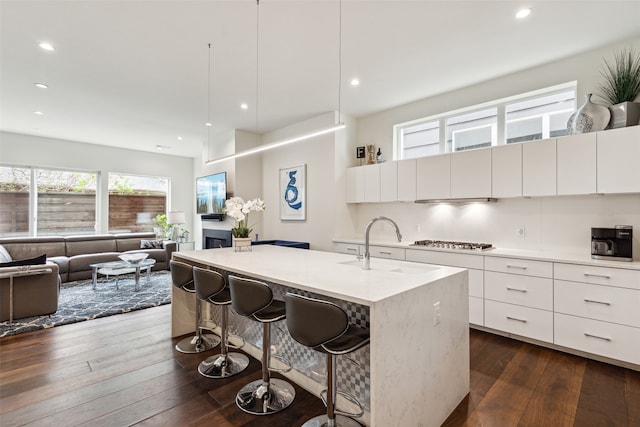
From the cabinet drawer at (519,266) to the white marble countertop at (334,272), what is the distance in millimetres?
1336

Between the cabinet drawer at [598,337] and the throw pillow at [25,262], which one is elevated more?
the throw pillow at [25,262]

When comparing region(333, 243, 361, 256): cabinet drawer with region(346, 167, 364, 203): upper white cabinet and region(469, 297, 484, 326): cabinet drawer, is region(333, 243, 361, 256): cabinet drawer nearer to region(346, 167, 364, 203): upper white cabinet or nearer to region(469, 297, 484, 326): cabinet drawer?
region(346, 167, 364, 203): upper white cabinet

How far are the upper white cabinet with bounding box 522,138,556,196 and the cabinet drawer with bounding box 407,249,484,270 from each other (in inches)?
34.2

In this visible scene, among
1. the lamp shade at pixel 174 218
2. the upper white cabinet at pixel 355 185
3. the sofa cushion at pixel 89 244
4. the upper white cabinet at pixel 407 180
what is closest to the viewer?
the upper white cabinet at pixel 407 180

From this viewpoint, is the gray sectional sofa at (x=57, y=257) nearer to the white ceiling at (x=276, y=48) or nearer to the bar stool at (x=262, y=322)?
the white ceiling at (x=276, y=48)

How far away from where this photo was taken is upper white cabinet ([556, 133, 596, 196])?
9.12 feet

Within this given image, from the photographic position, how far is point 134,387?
224 centimetres

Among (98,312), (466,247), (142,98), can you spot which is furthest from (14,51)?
(466,247)

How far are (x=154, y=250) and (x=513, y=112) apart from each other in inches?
268

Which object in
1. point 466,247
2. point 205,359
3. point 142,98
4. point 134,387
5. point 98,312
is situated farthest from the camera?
point 142,98

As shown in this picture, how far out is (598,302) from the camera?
8.44ft

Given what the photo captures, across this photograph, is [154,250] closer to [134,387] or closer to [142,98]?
[142,98]

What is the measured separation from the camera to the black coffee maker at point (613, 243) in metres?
2.58

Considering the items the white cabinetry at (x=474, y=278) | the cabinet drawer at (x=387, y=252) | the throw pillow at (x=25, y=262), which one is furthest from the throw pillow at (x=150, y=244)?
the white cabinetry at (x=474, y=278)
